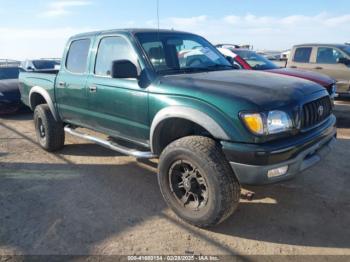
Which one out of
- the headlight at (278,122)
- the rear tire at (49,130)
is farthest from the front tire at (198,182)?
the rear tire at (49,130)

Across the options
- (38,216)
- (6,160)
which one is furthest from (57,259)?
(6,160)

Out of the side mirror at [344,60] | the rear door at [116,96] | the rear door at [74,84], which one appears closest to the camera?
the rear door at [116,96]

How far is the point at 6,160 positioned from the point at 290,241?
4.35 m

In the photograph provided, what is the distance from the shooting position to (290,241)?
10.1 ft

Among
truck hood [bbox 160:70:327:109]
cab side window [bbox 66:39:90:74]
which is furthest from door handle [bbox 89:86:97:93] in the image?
truck hood [bbox 160:70:327:109]

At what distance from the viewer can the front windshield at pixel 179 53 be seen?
12.9 ft

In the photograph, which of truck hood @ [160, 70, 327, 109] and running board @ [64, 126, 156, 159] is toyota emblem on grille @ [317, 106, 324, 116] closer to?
truck hood @ [160, 70, 327, 109]

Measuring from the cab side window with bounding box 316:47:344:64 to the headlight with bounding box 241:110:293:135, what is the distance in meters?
7.64

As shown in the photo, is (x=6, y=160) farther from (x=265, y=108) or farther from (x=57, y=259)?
(x=265, y=108)

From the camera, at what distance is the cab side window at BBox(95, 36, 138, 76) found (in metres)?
4.02

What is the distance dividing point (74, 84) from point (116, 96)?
3.41 feet

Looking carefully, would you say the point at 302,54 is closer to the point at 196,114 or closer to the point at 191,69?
the point at 191,69

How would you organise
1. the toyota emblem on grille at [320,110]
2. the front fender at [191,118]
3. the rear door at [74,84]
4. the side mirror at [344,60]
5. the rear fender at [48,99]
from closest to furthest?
1. the front fender at [191,118]
2. the toyota emblem on grille at [320,110]
3. the rear door at [74,84]
4. the rear fender at [48,99]
5. the side mirror at [344,60]

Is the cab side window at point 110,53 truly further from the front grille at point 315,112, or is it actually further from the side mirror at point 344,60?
the side mirror at point 344,60
